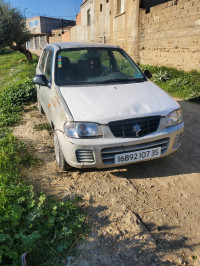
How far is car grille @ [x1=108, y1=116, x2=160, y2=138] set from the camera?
2646 millimetres

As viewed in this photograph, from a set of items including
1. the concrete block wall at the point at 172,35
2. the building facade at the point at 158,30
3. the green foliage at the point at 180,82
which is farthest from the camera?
the building facade at the point at 158,30

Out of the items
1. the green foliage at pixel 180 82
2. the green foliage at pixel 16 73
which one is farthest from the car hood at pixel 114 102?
the green foliage at pixel 16 73

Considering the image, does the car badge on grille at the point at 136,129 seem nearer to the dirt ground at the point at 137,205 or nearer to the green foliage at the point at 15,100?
the dirt ground at the point at 137,205

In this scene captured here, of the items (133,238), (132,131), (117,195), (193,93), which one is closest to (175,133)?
(132,131)

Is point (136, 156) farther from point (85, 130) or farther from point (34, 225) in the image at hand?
point (34, 225)

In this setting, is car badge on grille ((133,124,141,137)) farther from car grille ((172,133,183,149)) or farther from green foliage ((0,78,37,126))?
green foliage ((0,78,37,126))

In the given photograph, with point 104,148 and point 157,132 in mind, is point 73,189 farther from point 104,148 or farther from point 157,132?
point 157,132

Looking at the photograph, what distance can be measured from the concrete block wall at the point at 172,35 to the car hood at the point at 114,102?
5978 mm

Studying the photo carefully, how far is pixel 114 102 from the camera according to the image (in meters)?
2.90

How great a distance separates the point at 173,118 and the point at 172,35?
767 centimetres

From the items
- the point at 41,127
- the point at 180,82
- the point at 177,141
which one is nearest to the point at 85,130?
the point at 177,141

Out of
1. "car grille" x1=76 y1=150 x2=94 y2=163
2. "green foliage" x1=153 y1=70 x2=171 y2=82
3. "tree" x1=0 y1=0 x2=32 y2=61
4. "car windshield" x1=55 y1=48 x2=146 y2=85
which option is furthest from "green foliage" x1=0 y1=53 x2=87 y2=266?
"tree" x1=0 y1=0 x2=32 y2=61

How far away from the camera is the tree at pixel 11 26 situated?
17.4 m

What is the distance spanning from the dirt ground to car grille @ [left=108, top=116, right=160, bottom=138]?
28.3 inches
